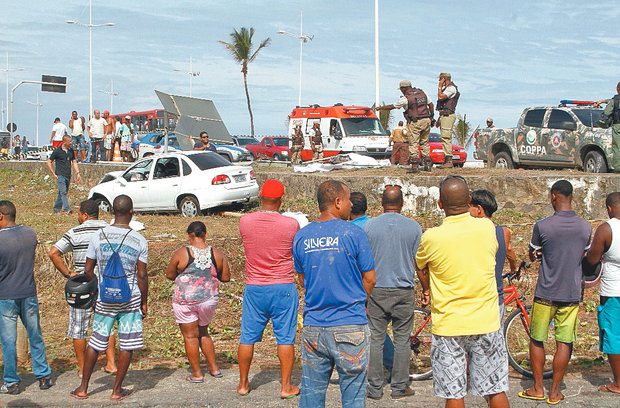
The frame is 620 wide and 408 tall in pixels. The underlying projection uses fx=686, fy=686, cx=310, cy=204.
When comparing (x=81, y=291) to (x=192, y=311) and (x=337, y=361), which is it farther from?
(x=337, y=361)

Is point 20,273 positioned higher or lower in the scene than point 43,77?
lower

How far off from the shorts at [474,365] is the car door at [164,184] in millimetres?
11167

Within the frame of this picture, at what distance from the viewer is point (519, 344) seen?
7148 millimetres

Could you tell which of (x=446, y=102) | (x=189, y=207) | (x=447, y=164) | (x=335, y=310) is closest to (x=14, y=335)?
(x=335, y=310)

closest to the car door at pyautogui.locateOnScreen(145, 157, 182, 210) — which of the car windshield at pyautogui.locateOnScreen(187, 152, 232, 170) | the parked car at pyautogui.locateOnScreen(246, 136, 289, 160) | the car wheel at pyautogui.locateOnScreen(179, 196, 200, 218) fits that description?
the car wheel at pyautogui.locateOnScreen(179, 196, 200, 218)

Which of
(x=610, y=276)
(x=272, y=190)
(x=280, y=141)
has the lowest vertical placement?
(x=610, y=276)

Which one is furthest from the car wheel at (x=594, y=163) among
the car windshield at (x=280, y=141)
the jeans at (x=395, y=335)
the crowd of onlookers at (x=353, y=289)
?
the car windshield at (x=280, y=141)

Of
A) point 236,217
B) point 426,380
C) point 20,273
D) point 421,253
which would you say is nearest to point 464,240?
point 421,253

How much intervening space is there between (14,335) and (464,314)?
13.5ft

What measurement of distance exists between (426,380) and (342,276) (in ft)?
7.83

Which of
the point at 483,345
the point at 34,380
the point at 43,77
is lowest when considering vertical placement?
the point at 34,380

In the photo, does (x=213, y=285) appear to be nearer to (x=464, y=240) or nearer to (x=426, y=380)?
(x=426, y=380)

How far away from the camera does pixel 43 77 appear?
35.1 meters

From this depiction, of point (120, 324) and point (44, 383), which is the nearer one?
point (120, 324)
